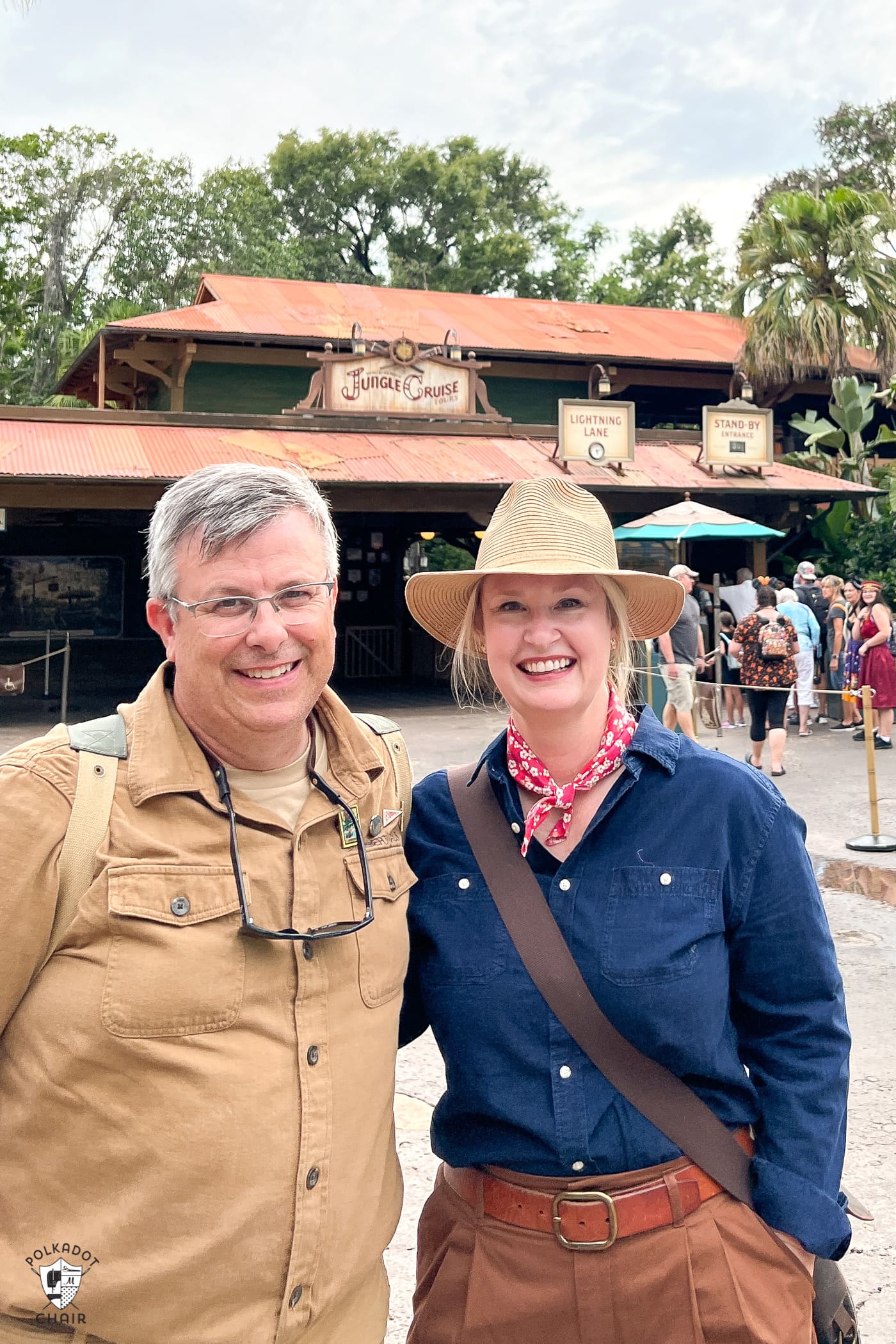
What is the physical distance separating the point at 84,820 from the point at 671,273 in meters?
43.0

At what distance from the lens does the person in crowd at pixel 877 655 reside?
40.0 feet

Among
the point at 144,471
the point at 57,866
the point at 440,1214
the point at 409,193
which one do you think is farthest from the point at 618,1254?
the point at 409,193

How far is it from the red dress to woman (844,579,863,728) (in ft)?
0.41

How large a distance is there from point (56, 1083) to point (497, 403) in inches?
775

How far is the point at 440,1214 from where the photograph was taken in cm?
194

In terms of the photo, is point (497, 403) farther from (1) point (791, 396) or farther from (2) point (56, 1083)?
(2) point (56, 1083)

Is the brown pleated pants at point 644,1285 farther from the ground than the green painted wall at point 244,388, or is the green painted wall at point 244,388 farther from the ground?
the green painted wall at point 244,388

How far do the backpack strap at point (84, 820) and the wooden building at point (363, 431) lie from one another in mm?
12002

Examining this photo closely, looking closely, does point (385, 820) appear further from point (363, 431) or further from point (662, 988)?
point (363, 431)

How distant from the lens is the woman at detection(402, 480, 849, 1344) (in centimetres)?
176

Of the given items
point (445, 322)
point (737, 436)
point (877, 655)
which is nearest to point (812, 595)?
point (737, 436)

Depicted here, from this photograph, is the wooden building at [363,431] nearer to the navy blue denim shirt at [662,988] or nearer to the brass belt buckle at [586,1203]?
the navy blue denim shirt at [662,988]

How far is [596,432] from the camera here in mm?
16359

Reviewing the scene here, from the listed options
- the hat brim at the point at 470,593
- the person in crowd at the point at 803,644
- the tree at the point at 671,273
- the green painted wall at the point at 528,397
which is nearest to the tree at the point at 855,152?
the tree at the point at 671,273
